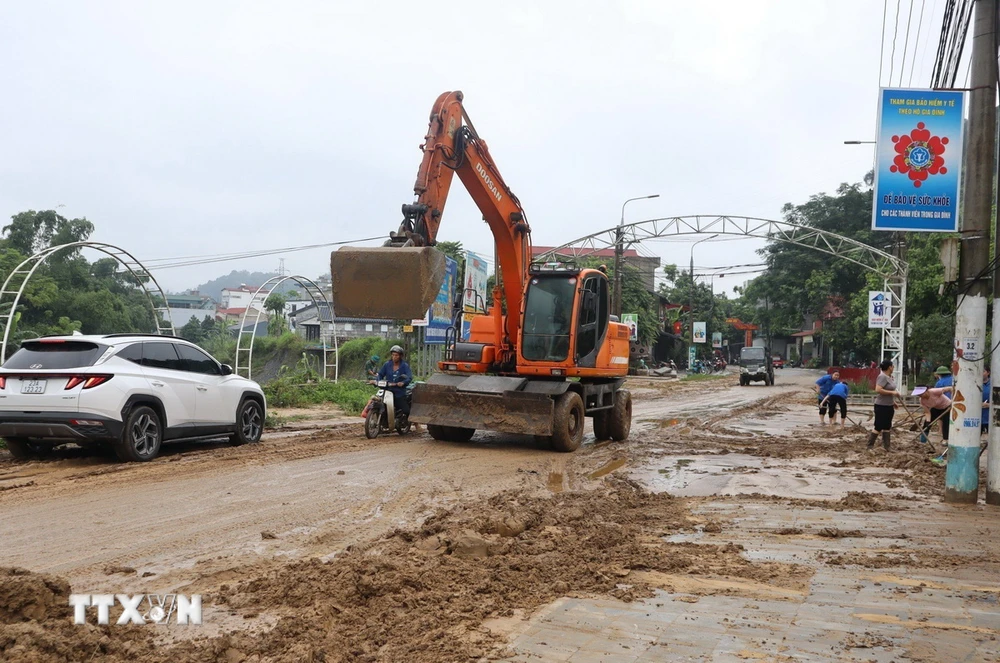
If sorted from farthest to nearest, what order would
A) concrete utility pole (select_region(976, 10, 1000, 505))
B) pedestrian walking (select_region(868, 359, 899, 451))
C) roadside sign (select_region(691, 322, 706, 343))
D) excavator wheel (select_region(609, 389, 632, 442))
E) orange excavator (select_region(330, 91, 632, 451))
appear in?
roadside sign (select_region(691, 322, 706, 343)) → excavator wheel (select_region(609, 389, 632, 442)) → pedestrian walking (select_region(868, 359, 899, 451)) → orange excavator (select_region(330, 91, 632, 451)) → concrete utility pole (select_region(976, 10, 1000, 505))

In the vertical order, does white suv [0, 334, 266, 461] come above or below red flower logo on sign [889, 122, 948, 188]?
below

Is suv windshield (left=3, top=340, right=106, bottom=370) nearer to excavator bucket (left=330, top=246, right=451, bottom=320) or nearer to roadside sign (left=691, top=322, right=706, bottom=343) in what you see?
excavator bucket (left=330, top=246, right=451, bottom=320)

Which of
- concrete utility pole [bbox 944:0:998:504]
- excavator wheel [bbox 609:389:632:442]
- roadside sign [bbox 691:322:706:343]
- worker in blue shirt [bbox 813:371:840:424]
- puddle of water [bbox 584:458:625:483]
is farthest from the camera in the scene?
roadside sign [bbox 691:322:706:343]

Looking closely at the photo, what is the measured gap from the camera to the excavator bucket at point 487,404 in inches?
491

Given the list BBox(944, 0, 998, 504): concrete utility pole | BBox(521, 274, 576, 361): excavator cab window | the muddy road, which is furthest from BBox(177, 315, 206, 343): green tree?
BBox(944, 0, 998, 504): concrete utility pole

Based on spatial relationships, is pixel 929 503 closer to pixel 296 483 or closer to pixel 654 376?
pixel 296 483

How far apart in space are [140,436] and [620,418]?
8.43 meters

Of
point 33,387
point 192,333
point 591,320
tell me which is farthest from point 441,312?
point 192,333

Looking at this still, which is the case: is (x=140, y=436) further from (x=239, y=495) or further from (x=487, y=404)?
(x=487, y=404)

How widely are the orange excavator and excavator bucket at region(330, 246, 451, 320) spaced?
9.1 inches

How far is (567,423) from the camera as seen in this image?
12633 mm

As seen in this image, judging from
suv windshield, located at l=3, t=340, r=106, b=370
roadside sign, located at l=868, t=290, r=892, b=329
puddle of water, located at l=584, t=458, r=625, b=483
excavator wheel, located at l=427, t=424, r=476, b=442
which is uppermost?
roadside sign, located at l=868, t=290, r=892, b=329

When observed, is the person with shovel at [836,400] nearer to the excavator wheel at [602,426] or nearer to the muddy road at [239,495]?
the excavator wheel at [602,426]

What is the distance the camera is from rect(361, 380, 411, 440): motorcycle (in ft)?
45.8
